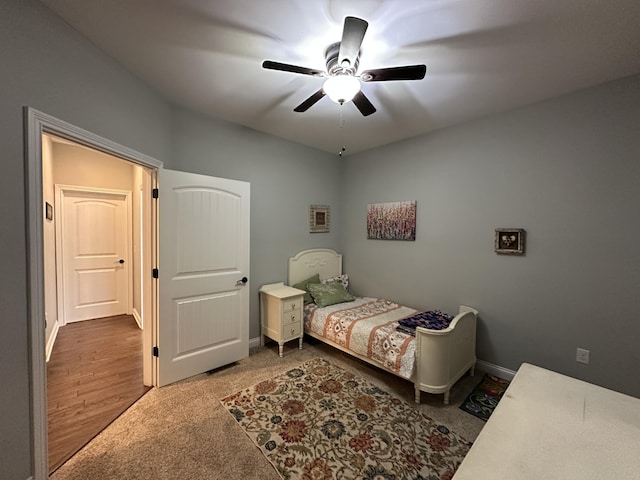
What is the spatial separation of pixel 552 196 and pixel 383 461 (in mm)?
2567

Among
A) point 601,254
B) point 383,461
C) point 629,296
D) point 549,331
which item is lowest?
point 383,461

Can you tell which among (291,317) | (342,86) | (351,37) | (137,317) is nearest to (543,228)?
(342,86)

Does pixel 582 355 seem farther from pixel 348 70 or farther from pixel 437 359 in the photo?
pixel 348 70

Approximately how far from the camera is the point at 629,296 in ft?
6.51

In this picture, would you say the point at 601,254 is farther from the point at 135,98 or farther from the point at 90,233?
the point at 90,233

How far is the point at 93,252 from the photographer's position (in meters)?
4.13

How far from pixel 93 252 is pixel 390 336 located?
472cm

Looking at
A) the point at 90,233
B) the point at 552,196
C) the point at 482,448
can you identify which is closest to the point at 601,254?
the point at 552,196

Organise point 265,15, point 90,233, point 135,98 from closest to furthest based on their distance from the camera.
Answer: point 265,15
point 135,98
point 90,233

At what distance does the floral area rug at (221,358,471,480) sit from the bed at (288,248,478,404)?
297mm

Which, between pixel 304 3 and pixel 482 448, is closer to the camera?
pixel 482 448

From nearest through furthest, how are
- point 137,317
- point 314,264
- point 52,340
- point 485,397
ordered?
point 485,397 < point 52,340 < point 314,264 < point 137,317

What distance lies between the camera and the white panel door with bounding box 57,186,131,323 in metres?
3.90

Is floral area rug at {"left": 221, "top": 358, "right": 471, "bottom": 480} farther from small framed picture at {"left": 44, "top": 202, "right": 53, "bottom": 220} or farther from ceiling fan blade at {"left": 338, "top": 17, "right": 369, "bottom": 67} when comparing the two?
small framed picture at {"left": 44, "top": 202, "right": 53, "bottom": 220}
